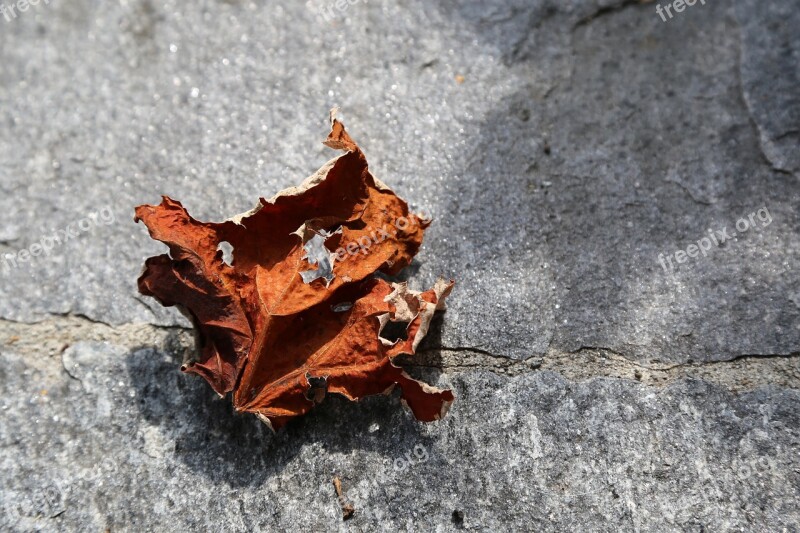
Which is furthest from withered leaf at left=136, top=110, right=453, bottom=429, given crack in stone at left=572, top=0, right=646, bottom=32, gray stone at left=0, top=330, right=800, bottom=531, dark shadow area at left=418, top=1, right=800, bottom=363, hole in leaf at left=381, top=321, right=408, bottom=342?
crack in stone at left=572, top=0, right=646, bottom=32

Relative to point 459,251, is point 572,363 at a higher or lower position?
lower

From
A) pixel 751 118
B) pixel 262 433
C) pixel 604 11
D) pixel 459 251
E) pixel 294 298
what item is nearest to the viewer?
pixel 294 298

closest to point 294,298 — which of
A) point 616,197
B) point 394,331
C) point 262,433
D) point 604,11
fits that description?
point 394,331

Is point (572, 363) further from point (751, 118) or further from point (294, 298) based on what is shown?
point (751, 118)

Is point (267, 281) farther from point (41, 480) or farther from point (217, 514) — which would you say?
point (41, 480)

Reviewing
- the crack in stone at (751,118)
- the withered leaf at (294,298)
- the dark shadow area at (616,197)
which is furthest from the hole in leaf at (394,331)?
the crack in stone at (751,118)

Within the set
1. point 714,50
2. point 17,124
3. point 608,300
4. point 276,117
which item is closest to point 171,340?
point 276,117

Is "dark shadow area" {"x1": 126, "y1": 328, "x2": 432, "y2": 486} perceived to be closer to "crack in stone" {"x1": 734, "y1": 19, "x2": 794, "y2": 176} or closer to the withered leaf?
the withered leaf
